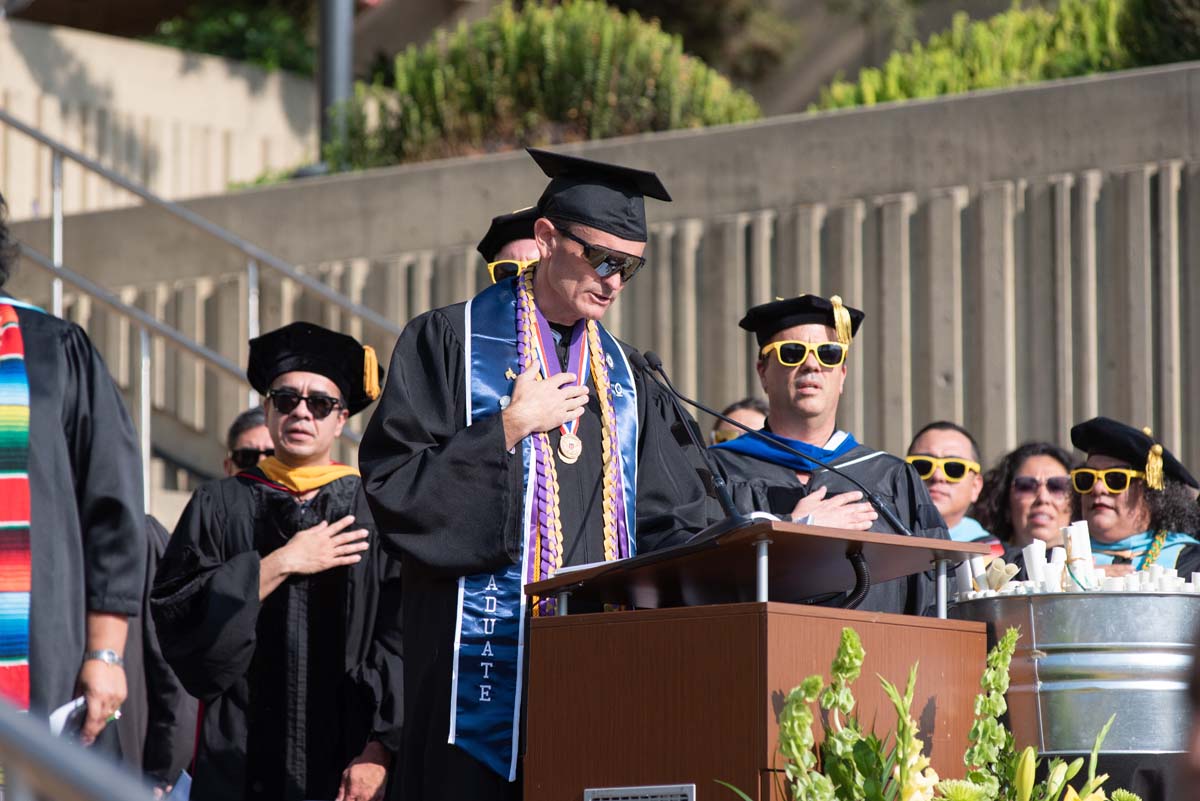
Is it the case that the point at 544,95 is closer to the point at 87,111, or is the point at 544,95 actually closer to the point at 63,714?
the point at 87,111

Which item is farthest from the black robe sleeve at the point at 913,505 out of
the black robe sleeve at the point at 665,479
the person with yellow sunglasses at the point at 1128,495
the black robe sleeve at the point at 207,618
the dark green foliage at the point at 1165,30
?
the dark green foliage at the point at 1165,30

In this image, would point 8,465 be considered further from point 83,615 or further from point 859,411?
point 859,411

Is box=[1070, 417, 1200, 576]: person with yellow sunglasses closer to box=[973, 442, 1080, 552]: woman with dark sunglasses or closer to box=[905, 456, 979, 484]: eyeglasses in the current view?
box=[973, 442, 1080, 552]: woman with dark sunglasses

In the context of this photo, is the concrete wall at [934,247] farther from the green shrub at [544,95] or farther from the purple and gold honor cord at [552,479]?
the purple and gold honor cord at [552,479]

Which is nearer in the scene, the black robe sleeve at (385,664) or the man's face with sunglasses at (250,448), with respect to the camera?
the black robe sleeve at (385,664)

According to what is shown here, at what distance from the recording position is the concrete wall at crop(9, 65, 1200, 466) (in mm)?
8547

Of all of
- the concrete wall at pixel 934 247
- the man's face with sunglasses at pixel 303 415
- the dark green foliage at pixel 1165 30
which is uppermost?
the dark green foliage at pixel 1165 30

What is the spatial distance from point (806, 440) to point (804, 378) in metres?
0.19

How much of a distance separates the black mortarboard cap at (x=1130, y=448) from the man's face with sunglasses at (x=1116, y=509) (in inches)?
1.5

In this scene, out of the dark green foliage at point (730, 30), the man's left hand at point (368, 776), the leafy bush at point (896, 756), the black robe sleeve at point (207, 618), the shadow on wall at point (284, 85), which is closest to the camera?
the leafy bush at point (896, 756)

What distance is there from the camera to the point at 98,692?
3762mm

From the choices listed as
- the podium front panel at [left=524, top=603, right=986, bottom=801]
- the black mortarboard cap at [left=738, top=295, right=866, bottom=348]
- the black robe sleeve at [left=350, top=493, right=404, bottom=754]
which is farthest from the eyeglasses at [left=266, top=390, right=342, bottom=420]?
the podium front panel at [left=524, top=603, right=986, bottom=801]

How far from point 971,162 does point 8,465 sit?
20.4ft

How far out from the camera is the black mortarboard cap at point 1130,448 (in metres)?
6.31
